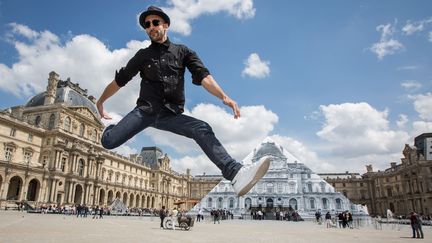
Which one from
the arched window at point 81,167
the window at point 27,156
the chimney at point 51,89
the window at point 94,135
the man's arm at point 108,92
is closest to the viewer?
the man's arm at point 108,92

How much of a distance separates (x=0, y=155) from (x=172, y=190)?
Answer: 48.0m

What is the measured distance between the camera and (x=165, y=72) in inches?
123

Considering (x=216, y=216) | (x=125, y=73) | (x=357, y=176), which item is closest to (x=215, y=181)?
(x=357, y=176)

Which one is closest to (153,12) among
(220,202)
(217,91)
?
(217,91)

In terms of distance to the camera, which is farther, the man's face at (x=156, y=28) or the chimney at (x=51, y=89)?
the chimney at (x=51, y=89)

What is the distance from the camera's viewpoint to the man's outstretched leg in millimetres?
2842

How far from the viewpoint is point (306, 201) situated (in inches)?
1188

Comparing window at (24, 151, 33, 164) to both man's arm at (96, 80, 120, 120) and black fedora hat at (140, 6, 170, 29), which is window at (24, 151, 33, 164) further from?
black fedora hat at (140, 6, 170, 29)

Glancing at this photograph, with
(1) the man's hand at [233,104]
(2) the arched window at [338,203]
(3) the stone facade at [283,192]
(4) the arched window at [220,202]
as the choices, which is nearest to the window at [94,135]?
(3) the stone facade at [283,192]

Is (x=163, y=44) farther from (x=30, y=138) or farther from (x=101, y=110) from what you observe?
(x=30, y=138)

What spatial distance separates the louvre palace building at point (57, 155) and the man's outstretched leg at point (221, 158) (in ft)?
98.6

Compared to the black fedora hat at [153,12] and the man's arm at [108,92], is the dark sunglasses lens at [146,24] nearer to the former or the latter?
the black fedora hat at [153,12]

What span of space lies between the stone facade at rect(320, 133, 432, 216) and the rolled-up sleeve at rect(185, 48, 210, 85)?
60854mm

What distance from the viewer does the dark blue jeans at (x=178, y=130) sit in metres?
2.91
